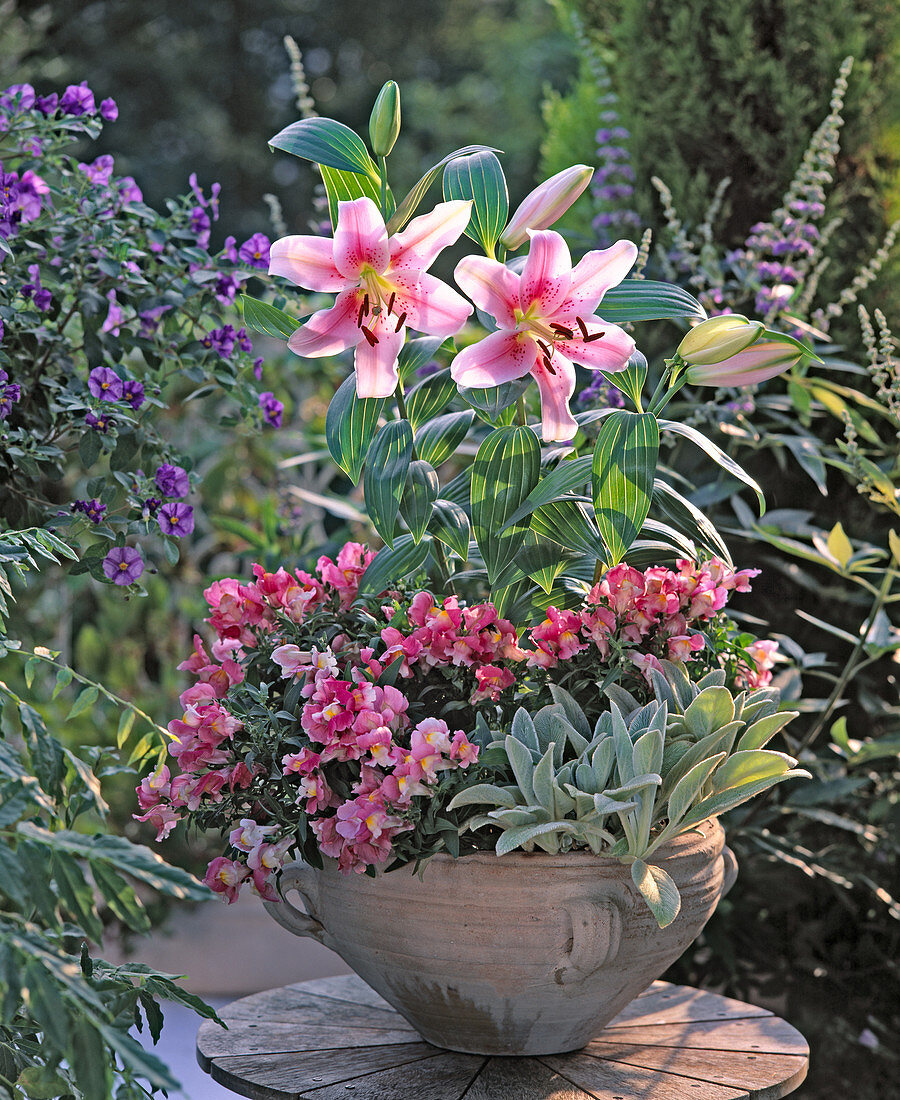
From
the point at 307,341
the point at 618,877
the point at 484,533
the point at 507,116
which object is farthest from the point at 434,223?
the point at 507,116

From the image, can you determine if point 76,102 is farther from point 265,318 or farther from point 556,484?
point 556,484

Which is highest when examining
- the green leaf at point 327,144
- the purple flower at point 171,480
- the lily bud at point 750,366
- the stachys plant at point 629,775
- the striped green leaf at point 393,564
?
the green leaf at point 327,144

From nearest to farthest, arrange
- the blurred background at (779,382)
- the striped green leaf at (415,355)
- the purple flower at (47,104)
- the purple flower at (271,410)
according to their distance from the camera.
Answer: the striped green leaf at (415,355) → the purple flower at (47,104) → the purple flower at (271,410) → the blurred background at (779,382)

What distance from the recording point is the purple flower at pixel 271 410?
4.42 ft

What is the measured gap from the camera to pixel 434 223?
37.6 inches

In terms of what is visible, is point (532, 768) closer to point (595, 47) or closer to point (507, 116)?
point (595, 47)

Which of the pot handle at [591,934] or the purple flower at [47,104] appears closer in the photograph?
the pot handle at [591,934]

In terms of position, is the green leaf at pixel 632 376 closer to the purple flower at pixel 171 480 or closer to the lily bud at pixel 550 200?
the lily bud at pixel 550 200

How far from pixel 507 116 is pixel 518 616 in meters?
8.76

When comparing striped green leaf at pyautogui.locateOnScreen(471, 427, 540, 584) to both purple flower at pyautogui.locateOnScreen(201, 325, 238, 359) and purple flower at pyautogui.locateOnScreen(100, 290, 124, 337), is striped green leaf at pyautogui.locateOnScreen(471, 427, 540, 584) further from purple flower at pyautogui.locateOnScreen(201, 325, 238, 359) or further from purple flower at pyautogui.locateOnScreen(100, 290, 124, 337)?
purple flower at pyautogui.locateOnScreen(100, 290, 124, 337)

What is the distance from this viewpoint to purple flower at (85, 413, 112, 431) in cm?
114

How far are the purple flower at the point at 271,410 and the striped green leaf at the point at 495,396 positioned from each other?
0.36m

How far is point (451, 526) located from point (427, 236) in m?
0.28

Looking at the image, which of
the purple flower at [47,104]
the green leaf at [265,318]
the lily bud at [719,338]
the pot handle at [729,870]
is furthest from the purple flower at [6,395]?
the pot handle at [729,870]
